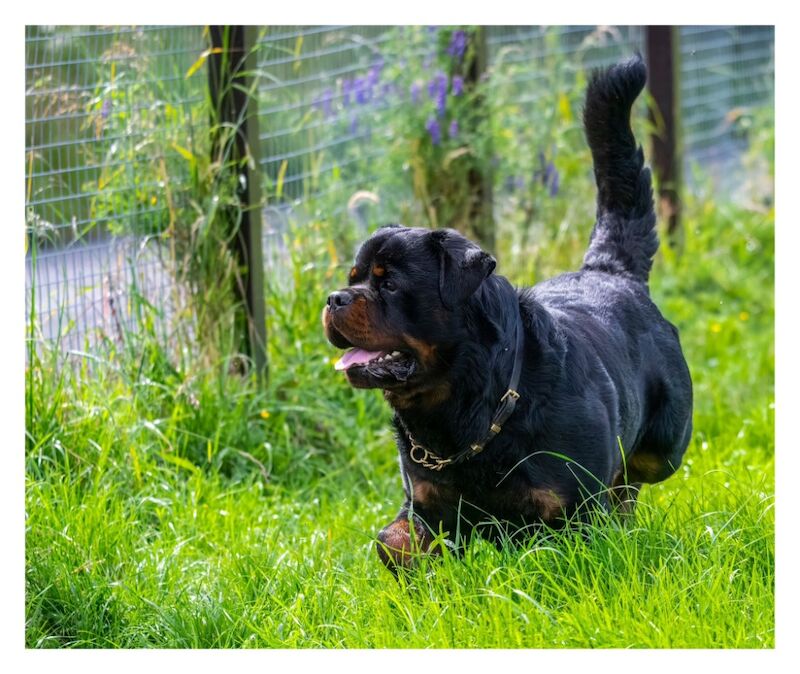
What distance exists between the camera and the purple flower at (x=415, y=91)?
6.65 meters

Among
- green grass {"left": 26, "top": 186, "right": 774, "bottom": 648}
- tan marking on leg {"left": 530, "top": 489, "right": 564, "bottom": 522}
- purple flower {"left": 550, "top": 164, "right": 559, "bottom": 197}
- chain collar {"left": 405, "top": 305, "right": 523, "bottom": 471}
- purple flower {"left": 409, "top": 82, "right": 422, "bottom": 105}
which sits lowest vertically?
green grass {"left": 26, "top": 186, "right": 774, "bottom": 648}

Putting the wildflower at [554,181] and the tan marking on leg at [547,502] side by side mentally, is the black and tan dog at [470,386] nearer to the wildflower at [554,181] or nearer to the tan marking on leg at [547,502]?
the tan marking on leg at [547,502]

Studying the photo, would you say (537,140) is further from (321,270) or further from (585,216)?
(321,270)

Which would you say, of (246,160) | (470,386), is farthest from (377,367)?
(246,160)

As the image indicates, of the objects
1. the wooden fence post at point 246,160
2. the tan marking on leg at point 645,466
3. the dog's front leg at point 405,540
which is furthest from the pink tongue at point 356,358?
the wooden fence post at point 246,160

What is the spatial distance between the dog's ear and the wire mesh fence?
6.28ft

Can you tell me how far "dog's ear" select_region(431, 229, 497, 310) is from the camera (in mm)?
3623

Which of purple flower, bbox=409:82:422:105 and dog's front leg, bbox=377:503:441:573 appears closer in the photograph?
dog's front leg, bbox=377:503:441:573

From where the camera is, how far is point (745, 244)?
343 inches

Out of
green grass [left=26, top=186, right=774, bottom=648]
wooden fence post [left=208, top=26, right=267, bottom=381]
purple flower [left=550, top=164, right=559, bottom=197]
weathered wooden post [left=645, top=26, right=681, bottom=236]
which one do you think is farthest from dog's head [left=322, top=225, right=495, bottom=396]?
weathered wooden post [left=645, top=26, right=681, bottom=236]

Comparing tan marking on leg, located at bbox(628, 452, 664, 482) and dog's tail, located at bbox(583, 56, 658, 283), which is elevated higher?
dog's tail, located at bbox(583, 56, 658, 283)

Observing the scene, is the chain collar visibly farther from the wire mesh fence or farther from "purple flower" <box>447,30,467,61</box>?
"purple flower" <box>447,30,467,61</box>

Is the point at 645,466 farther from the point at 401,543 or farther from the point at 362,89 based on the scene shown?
the point at 362,89

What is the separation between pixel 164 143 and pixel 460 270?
7.37 ft
